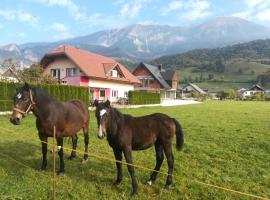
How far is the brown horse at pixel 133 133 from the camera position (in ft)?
20.9

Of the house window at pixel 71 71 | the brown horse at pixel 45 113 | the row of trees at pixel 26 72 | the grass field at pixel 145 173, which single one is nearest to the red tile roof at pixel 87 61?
the house window at pixel 71 71

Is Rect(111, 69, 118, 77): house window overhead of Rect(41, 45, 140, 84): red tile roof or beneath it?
beneath

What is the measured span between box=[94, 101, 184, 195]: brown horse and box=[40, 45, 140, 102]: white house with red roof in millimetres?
32449

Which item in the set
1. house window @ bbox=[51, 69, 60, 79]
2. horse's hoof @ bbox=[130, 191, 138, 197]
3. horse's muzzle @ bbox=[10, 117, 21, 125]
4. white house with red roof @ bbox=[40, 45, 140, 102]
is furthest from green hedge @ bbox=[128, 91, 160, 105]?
horse's hoof @ bbox=[130, 191, 138, 197]

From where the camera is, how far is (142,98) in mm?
43781

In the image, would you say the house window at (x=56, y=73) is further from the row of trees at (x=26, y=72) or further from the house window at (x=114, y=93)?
the house window at (x=114, y=93)

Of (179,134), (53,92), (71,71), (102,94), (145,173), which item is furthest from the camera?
(102,94)

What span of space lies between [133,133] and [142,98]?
3704cm

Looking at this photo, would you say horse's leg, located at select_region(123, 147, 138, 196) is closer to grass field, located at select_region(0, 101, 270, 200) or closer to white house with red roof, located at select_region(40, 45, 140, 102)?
grass field, located at select_region(0, 101, 270, 200)

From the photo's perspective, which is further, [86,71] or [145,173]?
[86,71]

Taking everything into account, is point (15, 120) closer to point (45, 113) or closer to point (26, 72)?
point (45, 113)

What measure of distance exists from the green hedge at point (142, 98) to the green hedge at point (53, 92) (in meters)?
10.6

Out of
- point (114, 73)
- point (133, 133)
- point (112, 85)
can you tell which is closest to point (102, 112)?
point (133, 133)

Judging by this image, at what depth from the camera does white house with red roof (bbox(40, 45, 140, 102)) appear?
39875mm
